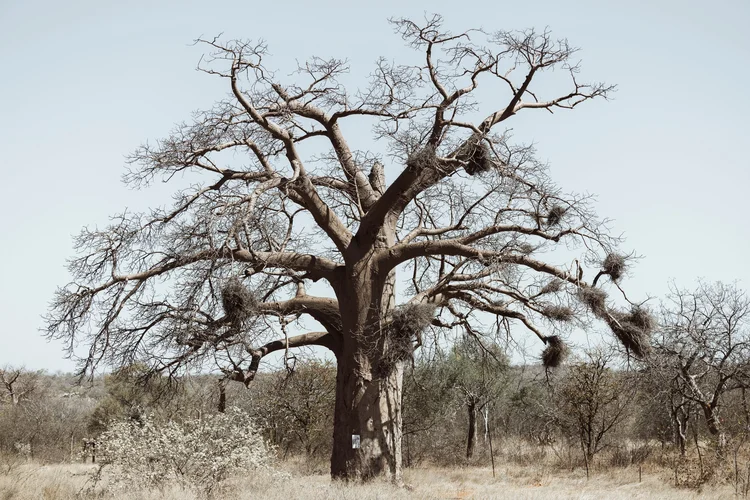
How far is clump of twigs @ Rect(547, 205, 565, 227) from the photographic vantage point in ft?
35.2

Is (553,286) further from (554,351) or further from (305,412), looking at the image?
(305,412)

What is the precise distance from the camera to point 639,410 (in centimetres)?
2511

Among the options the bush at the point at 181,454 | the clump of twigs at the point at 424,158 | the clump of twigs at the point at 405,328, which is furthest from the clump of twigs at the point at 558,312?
the bush at the point at 181,454

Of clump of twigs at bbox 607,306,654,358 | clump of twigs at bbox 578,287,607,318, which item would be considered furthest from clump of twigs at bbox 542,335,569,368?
clump of twigs at bbox 578,287,607,318

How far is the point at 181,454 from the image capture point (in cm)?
924

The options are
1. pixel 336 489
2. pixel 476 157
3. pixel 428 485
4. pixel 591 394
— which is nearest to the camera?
pixel 336 489

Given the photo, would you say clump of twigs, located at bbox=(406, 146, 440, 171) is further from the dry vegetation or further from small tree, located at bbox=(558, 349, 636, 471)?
small tree, located at bbox=(558, 349, 636, 471)

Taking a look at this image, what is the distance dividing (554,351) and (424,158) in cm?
398

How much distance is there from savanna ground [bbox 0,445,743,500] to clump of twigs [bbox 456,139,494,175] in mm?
4755

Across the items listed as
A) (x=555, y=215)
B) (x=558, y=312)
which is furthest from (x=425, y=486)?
(x=555, y=215)

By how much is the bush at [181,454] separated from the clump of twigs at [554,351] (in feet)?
16.2

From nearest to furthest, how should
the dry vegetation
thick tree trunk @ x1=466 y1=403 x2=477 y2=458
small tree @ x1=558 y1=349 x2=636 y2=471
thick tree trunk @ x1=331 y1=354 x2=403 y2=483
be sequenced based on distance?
the dry vegetation
thick tree trunk @ x1=331 y1=354 x2=403 y2=483
small tree @ x1=558 y1=349 x2=636 y2=471
thick tree trunk @ x1=466 y1=403 x2=477 y2=458

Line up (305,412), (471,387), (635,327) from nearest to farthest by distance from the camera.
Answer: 1. (635,327)
2. (305,412)
3. (471,387)

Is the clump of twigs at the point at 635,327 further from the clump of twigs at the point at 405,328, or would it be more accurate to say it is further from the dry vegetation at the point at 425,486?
the clump of twigs at the point at 405,328
